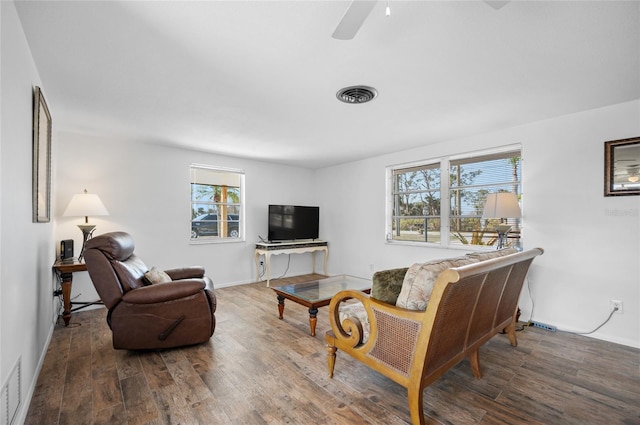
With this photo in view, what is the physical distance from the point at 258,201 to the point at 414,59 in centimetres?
395

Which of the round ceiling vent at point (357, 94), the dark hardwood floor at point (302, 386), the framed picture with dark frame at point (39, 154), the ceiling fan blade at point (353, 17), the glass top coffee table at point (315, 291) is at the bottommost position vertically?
the dark hardwood floor at point (302, 386)

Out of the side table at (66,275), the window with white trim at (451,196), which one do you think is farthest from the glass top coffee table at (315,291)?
the side table at (66,275)

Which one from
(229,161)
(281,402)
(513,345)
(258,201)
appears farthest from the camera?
(258,201)

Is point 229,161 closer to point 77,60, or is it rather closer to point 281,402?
point 77,60

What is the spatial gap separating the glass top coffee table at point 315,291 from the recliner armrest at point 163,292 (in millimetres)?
937

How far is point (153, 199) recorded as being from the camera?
14.0 feet

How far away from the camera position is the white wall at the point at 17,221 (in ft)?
4.67

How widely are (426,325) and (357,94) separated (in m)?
1.92

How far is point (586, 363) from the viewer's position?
7.73 feet

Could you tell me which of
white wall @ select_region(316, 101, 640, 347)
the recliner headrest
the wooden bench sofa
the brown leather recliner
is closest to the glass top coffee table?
the wooden bench sofa

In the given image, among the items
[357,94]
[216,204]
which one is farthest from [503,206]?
[216,204]

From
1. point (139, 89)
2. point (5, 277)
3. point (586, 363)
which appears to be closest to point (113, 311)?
point (5, 277)

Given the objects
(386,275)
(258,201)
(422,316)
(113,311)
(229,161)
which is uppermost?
(229,161)

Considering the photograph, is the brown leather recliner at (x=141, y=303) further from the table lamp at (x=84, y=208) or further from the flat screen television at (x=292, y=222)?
the flat screen television at (x=292, y=222)
